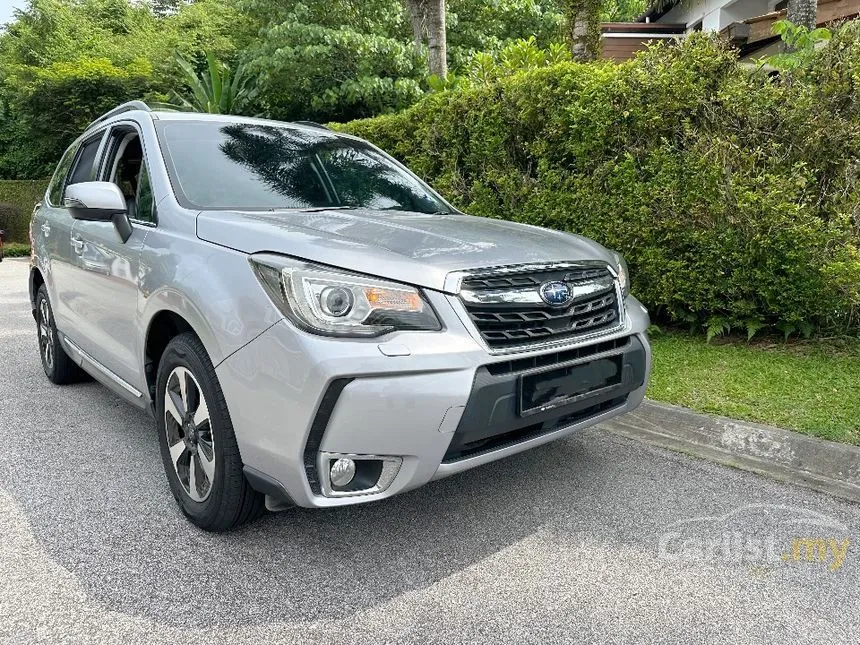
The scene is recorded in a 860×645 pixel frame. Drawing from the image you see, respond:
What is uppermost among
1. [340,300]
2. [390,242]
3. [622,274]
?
[390,242]

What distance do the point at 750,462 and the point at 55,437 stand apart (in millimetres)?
3850

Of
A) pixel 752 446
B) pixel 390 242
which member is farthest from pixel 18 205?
pixel 752 446

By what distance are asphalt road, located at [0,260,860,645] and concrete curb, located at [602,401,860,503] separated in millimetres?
152

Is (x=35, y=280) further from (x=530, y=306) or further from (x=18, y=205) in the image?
(x=18, y=205)

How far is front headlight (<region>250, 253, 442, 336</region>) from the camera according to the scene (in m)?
2.20

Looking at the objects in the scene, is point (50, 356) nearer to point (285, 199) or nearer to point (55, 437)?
point (55, 437)

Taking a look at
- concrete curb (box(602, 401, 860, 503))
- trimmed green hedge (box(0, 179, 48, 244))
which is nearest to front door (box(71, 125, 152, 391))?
concrete curb (box(602, 401, 860, 503))

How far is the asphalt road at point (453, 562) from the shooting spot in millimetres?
2158

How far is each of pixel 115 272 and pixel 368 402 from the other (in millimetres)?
1756

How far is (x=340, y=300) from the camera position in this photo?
7.32ft

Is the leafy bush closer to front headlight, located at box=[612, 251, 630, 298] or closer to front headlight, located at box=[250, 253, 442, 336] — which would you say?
front headlight, located at box=[612, 251, 630, 298]

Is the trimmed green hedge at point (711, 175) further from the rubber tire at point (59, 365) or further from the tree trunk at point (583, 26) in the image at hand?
the rubber tire at point (59, 365)

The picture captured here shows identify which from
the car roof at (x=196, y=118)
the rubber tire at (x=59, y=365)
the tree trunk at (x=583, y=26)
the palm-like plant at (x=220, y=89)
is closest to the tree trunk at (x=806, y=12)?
the tree trunk at (x=583, y=26)

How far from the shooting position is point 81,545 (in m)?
2.64
